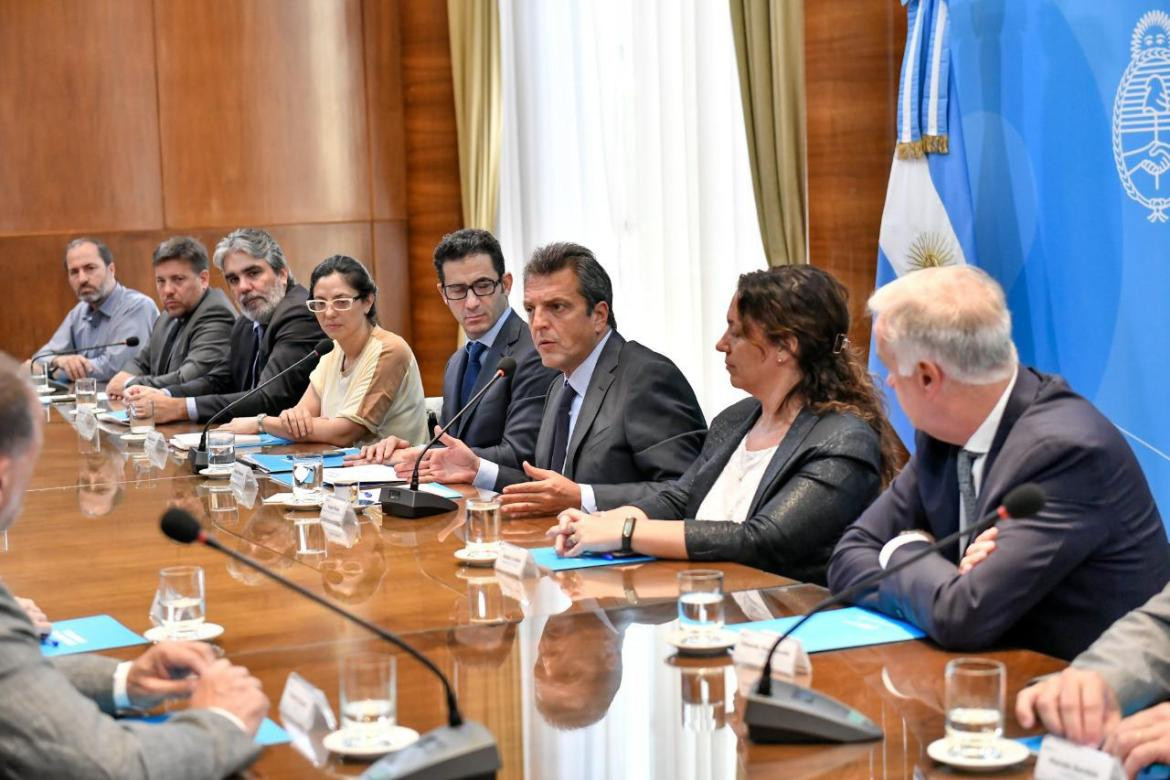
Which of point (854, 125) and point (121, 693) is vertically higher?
point (854, 125)

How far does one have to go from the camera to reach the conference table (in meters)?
1.77

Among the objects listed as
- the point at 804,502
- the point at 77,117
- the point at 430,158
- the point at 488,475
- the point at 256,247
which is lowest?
the point at 488,475

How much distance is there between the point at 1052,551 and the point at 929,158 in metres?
2.68

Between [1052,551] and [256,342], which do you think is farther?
[256,342]

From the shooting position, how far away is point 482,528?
296cm

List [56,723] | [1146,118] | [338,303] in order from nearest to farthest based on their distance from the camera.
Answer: [56,723] → [1146,118] → [338,303]

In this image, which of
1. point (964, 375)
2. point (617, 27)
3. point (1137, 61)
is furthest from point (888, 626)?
point (617, 27)

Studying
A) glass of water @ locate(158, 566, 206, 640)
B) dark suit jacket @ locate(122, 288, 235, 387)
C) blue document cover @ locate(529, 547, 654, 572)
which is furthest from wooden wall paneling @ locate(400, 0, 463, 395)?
glass of water @ locate(158, 566, 206, 640)

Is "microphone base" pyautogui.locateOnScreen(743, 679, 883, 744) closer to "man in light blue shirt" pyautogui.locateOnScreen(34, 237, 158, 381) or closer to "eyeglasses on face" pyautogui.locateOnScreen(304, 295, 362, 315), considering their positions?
"eyeglasses on face" pyautogui.locateOnScreen(304, 295, 362, 315)

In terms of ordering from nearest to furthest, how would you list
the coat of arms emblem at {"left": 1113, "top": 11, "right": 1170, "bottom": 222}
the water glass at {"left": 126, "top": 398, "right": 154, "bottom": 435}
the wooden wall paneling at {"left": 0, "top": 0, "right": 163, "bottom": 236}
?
the coat of arms emblem at {"left": 1113, "top": 11, "right": 1170, "bottom": 222}
the water glass at {"left": 126, "top": 398, "right": 154, "bottom": 435}
the wooden wall paneling at {"left": 0, "top": 0, "right": 163, "bottom": 236}

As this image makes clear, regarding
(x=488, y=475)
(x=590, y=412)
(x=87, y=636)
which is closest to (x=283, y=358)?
(x=488, y=475)

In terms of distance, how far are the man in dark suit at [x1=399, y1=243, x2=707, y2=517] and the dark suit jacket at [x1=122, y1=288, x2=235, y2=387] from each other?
2915 mm

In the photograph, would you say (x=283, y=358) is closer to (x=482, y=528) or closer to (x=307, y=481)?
(x=307, y=481)

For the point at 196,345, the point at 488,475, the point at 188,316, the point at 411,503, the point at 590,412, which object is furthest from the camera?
the point at 188,316
